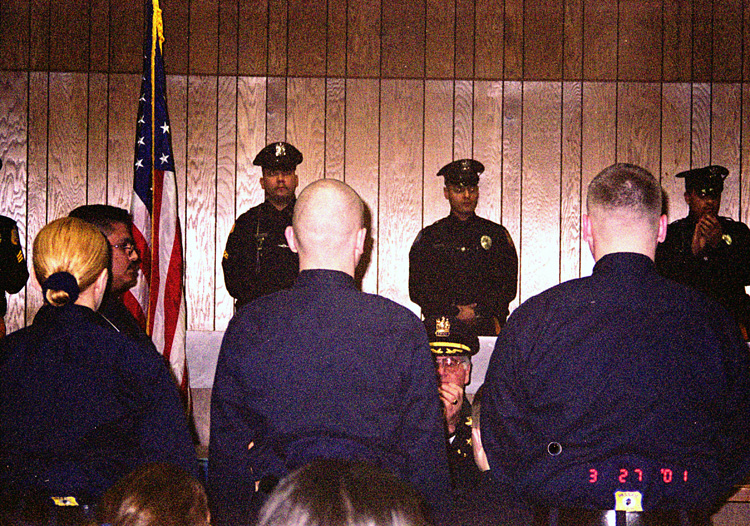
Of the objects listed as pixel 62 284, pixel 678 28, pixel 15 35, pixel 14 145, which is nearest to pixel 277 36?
pixel 15 35

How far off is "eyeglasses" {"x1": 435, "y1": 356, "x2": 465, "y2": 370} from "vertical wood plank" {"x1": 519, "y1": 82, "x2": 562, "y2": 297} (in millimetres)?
2106

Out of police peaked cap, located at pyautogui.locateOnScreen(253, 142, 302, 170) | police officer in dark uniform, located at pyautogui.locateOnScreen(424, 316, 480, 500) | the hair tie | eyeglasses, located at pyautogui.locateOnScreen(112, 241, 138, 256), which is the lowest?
police officer in dark uniform, located at pyautogui.locateOnScreen(424, 316, 480, 500)

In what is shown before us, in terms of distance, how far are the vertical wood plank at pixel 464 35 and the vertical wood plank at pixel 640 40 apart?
3.82ft

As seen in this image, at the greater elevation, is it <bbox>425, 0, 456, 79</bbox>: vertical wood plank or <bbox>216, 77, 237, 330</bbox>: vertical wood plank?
<bbox>425, 0, 456, 79</bbox>: vertical wood plank

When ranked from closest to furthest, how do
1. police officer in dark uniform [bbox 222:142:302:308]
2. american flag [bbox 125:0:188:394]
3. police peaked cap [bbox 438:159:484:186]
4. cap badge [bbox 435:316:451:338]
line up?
american flag [bbox 125:0:188:394]
cap badge [bbox 435:316:451:338]
police officer in dark uniform [bbox 222:142:302:308]
police peaked cap [bbox 438:159:484:186]

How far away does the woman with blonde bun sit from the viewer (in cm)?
188

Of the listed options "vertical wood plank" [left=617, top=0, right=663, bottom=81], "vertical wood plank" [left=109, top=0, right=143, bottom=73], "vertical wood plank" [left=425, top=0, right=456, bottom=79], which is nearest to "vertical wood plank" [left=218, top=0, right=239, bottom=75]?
"vertical wood plank" [left=109, top=0, right=143, bottom=73]

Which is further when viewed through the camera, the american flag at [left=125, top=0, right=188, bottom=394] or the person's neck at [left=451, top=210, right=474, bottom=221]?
the person's neck at [left=451, top=210, right=474, bottom=221]

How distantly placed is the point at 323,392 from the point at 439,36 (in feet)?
14.7

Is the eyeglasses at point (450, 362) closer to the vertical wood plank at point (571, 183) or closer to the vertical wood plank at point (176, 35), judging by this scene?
the vertical wood plank at point (571, 183)

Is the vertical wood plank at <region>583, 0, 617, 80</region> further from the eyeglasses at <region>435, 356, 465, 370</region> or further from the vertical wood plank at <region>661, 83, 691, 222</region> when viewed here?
the eyeglasses at <region>435, 356, 465, 370</region>

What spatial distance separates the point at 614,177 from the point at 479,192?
12.7ft

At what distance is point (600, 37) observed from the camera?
589 centimetres

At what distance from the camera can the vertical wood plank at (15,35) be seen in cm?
580
